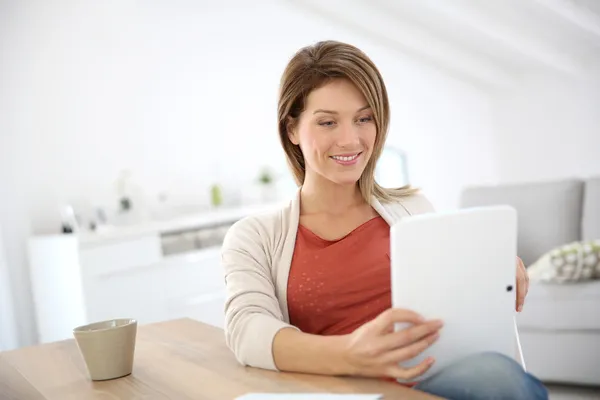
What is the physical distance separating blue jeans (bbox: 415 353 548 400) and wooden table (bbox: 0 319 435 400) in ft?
0.15

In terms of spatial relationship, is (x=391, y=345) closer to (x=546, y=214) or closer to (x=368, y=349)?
(x=368, y=349)

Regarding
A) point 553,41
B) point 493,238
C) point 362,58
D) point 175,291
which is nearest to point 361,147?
point 362,58

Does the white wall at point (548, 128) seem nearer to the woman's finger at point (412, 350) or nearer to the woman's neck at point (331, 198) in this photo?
the woman's neck at point (331, 198)

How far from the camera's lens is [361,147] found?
130cm

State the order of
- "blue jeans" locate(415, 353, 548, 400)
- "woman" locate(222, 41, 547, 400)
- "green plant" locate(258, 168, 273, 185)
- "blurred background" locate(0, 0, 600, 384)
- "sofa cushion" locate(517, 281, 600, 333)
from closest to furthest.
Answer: "blue jeans" locate(415, 353, 548, 400)
"woman" locate(222, 41, 547, 400)
"sofa cushion" locate(517, 281, 600, 333)
"blurred background" locate(0, 0, 600, 384)
"green plant" locate(258, 168, 273, 185)

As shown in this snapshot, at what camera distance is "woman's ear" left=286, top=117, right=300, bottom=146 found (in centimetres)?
140

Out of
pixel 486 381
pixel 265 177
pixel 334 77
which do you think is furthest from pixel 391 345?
pixel 265 177

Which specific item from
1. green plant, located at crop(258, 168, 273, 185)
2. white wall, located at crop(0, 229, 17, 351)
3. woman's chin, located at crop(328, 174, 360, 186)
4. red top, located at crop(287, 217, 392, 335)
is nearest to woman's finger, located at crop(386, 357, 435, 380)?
red top, located at crop(287, 217, 392, 335)

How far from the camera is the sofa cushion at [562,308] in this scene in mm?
2738

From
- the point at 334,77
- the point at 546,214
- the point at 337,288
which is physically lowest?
the point at 546,214

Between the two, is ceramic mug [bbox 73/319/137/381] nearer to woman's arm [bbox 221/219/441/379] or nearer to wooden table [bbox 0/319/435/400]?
wooden table [bbox 0/319/435/400]

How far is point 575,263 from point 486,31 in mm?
2734

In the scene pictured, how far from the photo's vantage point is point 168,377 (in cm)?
107

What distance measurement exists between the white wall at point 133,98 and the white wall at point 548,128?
1502 mm
